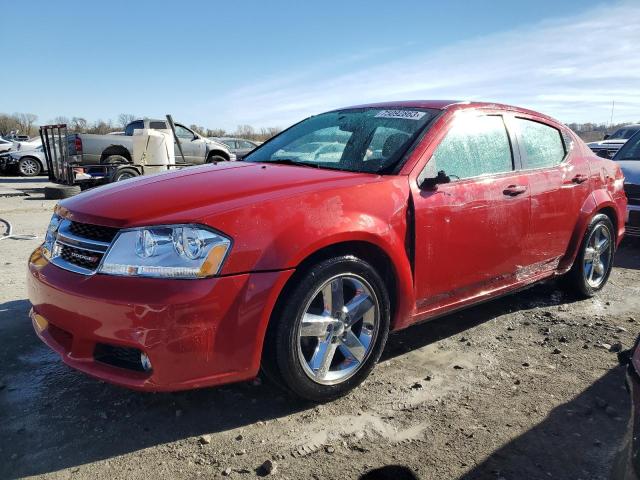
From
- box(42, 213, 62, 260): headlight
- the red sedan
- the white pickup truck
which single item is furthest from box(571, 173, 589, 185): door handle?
the white pickup truck

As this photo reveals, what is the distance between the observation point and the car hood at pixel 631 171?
267 inches

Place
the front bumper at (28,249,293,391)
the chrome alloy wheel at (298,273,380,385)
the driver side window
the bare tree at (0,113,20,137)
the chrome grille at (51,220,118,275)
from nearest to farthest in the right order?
the front bumper at (28,249,293,391) < the chrome grille at (51,220,118,275) < the chrome alloy wheel at (298,273,380,385) < the driver side window < the bare tree at (0,113,20,137)

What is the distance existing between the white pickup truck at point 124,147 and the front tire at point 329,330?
953 centimetres

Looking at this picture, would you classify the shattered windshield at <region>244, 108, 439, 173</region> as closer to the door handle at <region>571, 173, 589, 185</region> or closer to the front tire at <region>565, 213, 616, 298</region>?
the door handle at <region>571, 173, 589, 185</region>

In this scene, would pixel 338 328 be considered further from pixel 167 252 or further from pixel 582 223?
pixel 582 223

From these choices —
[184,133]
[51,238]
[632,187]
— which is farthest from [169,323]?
[184,133]

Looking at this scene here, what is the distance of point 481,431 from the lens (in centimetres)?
254

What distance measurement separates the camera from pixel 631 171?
274 inches

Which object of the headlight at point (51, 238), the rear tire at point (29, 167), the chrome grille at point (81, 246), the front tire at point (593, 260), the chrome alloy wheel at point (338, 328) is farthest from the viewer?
the rear tire at point (29, 167)

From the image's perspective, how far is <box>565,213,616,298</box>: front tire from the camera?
4.38m

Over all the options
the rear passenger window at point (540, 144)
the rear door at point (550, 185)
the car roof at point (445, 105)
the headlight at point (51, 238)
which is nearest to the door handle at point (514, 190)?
the rear door at point (550, 185)

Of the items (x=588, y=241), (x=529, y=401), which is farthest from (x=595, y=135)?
(x=529, y=401)

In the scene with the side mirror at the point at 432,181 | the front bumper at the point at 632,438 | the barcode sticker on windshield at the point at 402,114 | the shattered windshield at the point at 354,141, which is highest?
the barcode sticker on windshield at the point at 402,114

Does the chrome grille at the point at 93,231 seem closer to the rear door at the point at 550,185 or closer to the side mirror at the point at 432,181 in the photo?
the side mirror at the point at 432,181
